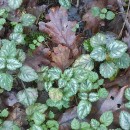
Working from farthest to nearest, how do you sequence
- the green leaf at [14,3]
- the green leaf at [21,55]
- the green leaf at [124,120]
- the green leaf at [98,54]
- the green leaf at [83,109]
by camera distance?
the green leaf at [14,3] → the green leaf at [21,55] → the green leaf at [98,54] → the green leaf at [83,109] → the green leaf at [124,120]

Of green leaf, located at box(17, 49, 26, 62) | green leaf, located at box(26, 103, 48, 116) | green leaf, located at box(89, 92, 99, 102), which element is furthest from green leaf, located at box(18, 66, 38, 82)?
green leaf, located at box(89, 92, 99, 102)

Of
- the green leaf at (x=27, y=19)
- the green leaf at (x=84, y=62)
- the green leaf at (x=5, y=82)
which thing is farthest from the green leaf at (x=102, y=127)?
the green leaf at (x=27, y=19)

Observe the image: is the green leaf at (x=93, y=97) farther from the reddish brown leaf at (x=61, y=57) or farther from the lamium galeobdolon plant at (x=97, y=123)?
the reddish brown leaf at (x=61, y=57)

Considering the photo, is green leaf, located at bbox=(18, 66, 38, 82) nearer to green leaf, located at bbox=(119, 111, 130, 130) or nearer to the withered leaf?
the withered leaf

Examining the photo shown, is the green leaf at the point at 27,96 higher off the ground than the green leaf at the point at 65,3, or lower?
lower

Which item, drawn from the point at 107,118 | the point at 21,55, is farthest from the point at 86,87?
the point at 21,55

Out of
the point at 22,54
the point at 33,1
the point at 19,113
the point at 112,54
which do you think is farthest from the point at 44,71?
the point at 33,1
